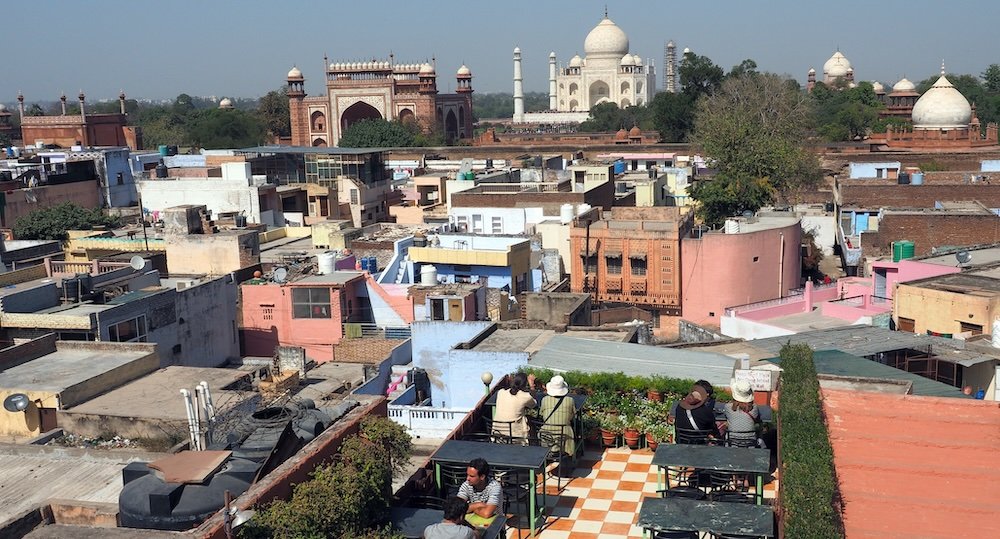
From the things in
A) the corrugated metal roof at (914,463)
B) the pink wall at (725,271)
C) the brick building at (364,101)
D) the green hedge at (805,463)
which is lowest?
the pink wall at (725,271)

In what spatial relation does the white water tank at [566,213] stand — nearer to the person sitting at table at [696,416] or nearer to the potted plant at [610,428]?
the potted plant at [610,428]

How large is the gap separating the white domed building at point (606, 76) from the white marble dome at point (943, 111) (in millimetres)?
42157

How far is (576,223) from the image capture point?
25109 millimetres

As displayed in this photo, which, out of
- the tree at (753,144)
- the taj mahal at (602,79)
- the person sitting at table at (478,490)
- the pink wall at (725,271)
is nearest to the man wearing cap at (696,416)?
the person sitting at table at (478,490)

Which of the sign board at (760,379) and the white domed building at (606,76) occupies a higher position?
the white domed building at (606,76)

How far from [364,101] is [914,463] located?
61.2m

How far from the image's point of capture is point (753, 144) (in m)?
36.4

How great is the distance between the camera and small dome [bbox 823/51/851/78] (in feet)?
295

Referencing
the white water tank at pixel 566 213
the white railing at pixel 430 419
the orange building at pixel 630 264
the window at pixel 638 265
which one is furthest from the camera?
the white water tank at pixel 566 213

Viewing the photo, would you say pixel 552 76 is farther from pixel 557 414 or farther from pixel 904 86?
pixel 557 414

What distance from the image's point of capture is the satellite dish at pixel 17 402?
40.4 ft

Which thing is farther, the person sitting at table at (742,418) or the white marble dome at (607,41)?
the white marble dome at (607,41)

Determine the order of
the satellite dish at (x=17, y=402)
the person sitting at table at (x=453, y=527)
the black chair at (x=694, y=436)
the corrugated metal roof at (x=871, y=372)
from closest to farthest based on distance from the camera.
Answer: the person sitting at table at (x=453, y=527) < the black chair at (x=694, y=436) < the corrugated metal roof at (x=871, y=372) < the satellite dish at (x=17, y=402)

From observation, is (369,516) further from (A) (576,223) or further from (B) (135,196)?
(B) (135,196)
